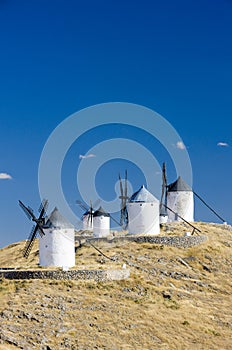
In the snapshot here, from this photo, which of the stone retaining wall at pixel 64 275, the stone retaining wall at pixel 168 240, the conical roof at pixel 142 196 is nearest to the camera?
the stone retaining wall at pixel 64 275

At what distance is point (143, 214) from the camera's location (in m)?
57.1

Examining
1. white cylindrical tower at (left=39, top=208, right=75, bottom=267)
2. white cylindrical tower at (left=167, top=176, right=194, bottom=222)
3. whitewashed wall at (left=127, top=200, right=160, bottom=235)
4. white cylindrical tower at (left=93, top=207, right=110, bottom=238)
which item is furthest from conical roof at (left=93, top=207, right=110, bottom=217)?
white cylindrical tower at (left=39, top=208, right=75, bottom=267)

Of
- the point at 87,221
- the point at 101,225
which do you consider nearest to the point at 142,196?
the point at 101,225

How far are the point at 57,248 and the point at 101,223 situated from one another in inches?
631

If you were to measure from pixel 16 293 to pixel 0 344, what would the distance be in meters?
6.99

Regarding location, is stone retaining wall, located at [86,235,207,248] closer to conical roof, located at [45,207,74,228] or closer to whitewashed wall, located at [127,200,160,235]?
whitewashed wall, located at [127,200,160,235]

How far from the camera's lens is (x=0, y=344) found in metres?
34.3

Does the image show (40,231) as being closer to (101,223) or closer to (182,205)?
(101,223)

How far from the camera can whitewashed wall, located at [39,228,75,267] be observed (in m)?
47.6

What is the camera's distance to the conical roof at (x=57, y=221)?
48.0 meters

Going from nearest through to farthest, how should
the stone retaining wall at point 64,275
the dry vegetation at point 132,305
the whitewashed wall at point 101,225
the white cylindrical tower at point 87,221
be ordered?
the dry vegetation at point 132,305 → the stone retaining wall at point 64,275 → the whitewashed wall at point 101,225 → the white cylindrical tower at point 87,221

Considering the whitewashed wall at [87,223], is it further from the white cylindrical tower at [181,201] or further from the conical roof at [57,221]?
the conical roof at [57,221]

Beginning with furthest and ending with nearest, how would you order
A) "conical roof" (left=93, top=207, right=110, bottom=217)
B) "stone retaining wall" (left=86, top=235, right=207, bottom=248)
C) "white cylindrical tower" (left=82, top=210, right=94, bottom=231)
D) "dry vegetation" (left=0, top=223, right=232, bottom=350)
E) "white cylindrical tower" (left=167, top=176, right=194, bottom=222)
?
1. "white cylindrical tower" (left=82, top=210, right=94, bottom=231)
2. "white cylindrical tower" (left=167, top=176, right=194, bottom=222)
3. "conical roof" (left=93, top=207, right=110, bottom=217)
4. "stone retaining wall" (left=86, top=235, right=207, bottom=248)
5. "dry vegetation" (left=0, top=223, right=232, bottom=350)

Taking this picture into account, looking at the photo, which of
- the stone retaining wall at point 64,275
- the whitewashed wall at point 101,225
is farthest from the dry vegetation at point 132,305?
the whitewashed wall at point 101,225
